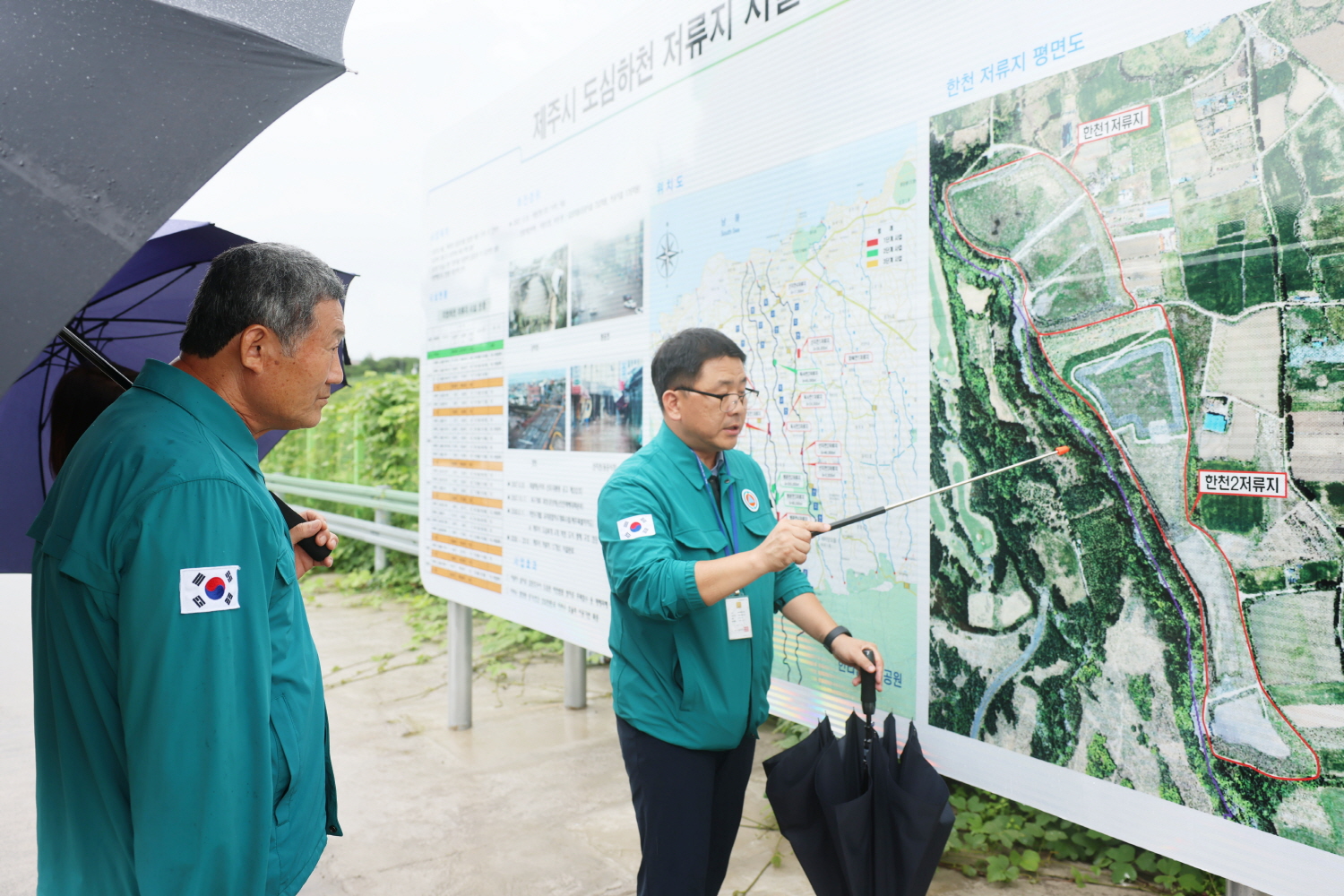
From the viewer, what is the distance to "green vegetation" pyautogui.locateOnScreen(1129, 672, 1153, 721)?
180cm

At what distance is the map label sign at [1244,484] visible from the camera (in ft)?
5.27

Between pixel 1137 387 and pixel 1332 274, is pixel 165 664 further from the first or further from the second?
pixel 1332 274

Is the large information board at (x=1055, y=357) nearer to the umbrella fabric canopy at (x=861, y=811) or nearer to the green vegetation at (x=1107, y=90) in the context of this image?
the green vegetation at (x=1107, y=90)

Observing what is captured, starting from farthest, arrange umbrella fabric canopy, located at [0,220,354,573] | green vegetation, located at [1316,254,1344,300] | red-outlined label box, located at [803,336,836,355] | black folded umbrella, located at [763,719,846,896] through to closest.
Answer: red-outlined label box, located at [803,336,836,355] → umbrella fabric canopy, located at [0,220,354,573] → black folded umbrella, located at [763,719,846,896] → green vegetation, located at [1316,254,1344,300]

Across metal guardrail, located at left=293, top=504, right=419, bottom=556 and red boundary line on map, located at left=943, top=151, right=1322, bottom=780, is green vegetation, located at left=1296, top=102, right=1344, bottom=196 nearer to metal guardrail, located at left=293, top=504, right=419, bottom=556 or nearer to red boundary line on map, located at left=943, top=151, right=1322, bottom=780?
red boundary line on map, located at left=943, top=151, right=1322, bottom=780

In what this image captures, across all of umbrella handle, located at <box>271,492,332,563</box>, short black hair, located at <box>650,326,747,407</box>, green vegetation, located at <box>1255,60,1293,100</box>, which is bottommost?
umbrella handle, located at <box>271,492,332,563</box>

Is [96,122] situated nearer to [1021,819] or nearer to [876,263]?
[876,263]

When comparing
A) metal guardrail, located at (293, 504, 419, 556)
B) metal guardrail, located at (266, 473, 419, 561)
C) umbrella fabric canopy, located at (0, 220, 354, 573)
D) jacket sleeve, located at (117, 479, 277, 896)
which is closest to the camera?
jacket sleeve, located at (117, 479, 277, 896)

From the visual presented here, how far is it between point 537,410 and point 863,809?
2.38 meters

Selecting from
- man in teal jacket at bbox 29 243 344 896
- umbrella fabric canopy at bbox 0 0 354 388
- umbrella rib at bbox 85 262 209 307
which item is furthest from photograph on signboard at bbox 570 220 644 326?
umbrella fabric canopy at bbox 0 0 354 388

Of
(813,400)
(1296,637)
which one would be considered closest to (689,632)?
(813,400)

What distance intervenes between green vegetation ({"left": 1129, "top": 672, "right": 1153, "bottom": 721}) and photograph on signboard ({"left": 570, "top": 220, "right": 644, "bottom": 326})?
2028mm

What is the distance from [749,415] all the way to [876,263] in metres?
0.66

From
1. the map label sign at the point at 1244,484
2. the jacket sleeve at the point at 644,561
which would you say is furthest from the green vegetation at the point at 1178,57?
the jacket sleeve at the point at 644,561
